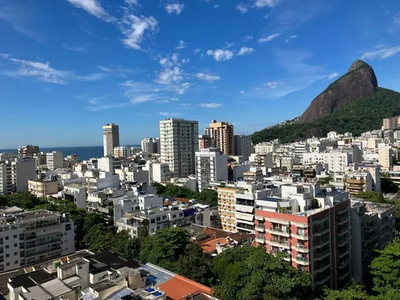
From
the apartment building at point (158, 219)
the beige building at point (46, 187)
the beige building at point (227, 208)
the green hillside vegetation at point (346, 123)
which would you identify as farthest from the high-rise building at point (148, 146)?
the apartment building at point (158, 219)

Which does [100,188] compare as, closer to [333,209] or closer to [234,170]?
[234,170]

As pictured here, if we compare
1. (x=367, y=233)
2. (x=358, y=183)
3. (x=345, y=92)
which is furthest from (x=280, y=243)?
(x=345, y=92)

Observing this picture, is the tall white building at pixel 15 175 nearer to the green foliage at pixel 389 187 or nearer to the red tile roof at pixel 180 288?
the red tile roof at pixel 180 288

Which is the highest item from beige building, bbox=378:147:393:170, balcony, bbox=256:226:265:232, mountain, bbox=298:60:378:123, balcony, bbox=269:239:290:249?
mountain, bbox=298:60:378:123

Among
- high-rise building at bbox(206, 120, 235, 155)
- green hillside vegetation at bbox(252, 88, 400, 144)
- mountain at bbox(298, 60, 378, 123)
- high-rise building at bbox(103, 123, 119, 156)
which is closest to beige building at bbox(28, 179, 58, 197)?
high-rise building at bbox(206, 120, 235, 155)

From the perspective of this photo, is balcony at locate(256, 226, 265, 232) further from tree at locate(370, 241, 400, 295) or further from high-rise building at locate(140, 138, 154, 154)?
high-rise building at locate(140, 138, 154, 154)

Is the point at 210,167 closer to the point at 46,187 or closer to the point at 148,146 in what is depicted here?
the point at 46,187
